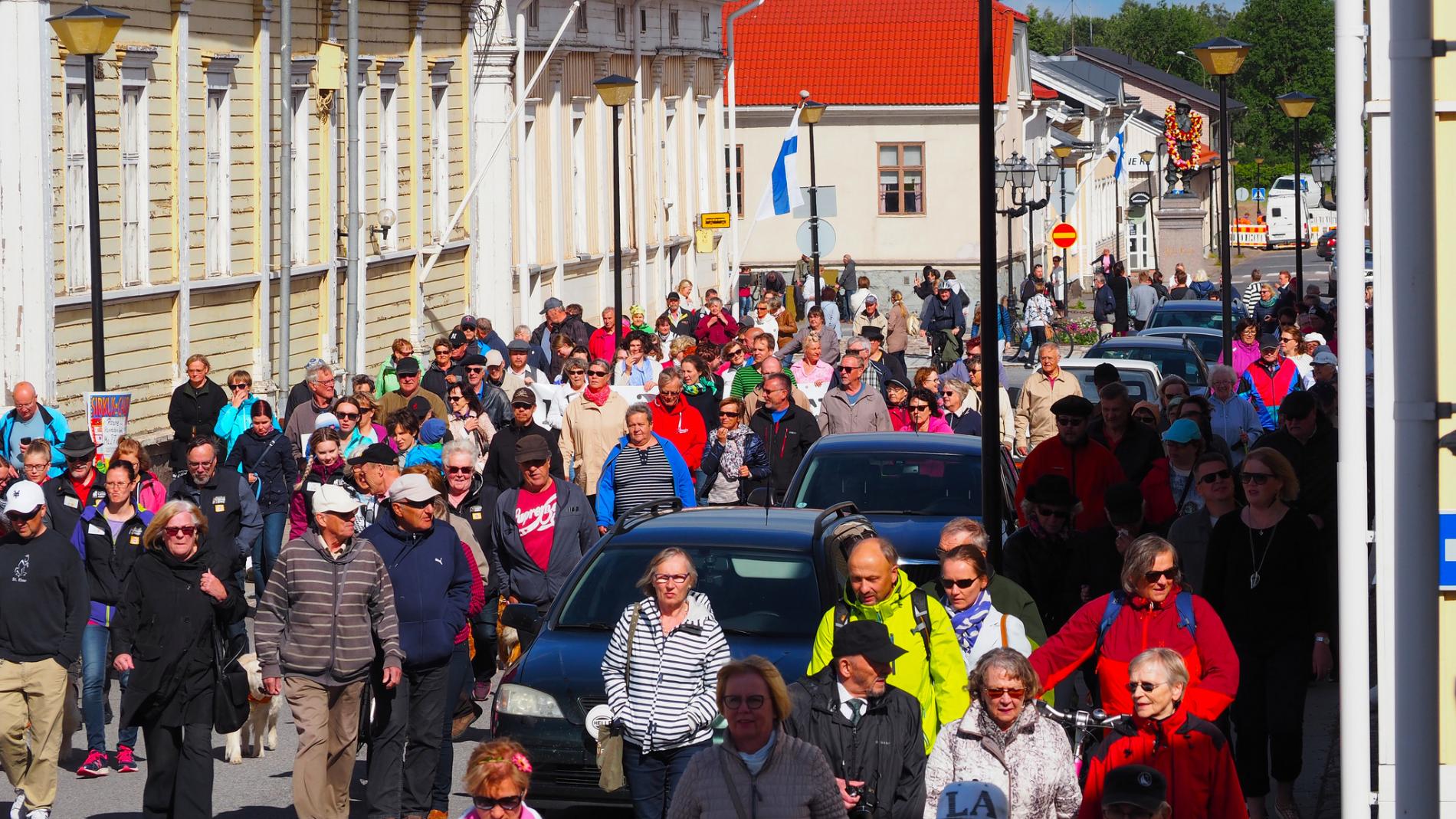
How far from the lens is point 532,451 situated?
497 inches

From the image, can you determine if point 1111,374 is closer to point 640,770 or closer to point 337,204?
point 640,770

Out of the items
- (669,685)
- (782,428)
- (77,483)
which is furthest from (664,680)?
(782,428)

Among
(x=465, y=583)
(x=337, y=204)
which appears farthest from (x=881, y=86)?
(x=465, y=583)

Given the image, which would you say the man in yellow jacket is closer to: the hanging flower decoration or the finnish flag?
the finnish flag

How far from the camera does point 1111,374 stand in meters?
16.4

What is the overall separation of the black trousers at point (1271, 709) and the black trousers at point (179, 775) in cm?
480

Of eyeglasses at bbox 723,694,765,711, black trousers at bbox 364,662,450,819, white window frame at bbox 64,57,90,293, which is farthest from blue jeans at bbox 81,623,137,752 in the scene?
white window frame at bbox 64,57,90,293

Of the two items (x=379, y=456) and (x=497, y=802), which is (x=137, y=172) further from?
(x=497, y=802)

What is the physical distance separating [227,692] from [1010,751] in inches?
190

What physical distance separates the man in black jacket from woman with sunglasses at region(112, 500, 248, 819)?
6.92 meters

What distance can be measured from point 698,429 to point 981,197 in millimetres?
4406

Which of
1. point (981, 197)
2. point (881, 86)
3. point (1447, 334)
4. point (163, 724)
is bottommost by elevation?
point (163, 724)

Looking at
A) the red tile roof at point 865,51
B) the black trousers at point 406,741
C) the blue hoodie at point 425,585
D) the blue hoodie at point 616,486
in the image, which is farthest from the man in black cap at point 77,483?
the red tile roof at point 865,51

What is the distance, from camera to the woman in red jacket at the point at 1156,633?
27.8 ft
